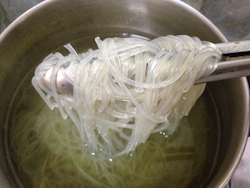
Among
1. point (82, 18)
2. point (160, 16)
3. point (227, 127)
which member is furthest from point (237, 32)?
point (82, 18)

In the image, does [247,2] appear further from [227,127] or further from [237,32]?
[227,127]

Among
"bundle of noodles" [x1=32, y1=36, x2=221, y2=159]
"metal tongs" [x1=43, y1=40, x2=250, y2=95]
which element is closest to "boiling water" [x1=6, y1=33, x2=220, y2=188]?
"bundle of noodles" [x1=32, y1=36, x2=221, y2=159]

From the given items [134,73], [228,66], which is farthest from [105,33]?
[228,66]

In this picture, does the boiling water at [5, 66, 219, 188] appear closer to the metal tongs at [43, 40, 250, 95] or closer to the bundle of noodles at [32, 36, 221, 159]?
the bundle of noodles at [32, 36, 221, 159]

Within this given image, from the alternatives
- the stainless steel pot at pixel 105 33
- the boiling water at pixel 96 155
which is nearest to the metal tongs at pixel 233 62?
the stainless steel pot at pixel 105 33

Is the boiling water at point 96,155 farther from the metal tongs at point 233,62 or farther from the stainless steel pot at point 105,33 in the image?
the metal tongs at point 233,62

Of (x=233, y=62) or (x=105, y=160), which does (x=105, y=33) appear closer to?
(x=105, y=160)
